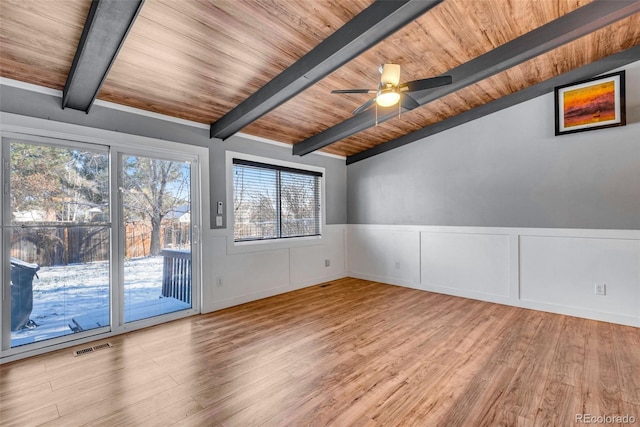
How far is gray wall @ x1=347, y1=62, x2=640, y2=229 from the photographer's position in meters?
3.49

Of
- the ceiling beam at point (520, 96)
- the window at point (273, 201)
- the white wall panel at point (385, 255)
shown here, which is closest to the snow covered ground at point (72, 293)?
the window at point (273, 201)

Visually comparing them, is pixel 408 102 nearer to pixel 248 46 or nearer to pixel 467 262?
pixel 248 46

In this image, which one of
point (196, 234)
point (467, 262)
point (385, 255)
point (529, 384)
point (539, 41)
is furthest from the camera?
point (385, 255)

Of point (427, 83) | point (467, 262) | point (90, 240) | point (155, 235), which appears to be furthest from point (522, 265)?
point (90, 240)

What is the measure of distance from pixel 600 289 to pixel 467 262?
1.50 meters

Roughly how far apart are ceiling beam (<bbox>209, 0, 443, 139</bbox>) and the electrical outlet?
3735mm

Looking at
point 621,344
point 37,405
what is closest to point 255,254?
point 37,405

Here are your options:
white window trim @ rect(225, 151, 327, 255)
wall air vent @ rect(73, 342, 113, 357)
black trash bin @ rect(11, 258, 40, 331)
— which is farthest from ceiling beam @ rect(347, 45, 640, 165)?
black trash bin @ rect(11, 258, 40, 331)

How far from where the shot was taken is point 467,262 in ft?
15.1

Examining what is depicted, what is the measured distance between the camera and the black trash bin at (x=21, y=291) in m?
Result: 2.72

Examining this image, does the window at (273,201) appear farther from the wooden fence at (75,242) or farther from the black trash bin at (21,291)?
the black trash bin at (21,291)

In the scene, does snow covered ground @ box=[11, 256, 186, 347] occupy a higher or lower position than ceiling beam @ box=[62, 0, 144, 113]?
lower

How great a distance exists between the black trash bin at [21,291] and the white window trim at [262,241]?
201cm

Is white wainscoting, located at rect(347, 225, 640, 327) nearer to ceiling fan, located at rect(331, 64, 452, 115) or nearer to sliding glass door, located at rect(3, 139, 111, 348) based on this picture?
ceiling fan, located at rect(331, 64, 452, 115)
